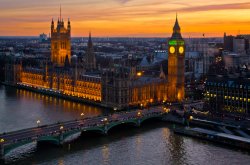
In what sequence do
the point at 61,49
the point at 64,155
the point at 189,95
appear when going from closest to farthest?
the point at 64,155
the point at 189,95
the point at 61,49

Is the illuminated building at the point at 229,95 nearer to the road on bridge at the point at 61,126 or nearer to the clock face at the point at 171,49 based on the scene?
the road on bridge at the point at 61,126

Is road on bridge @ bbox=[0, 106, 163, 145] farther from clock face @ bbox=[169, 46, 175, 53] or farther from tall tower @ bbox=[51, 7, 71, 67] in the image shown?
tall tower @ bbox=[51, 7, 71, 67]

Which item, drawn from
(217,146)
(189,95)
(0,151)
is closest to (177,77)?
(189,95)

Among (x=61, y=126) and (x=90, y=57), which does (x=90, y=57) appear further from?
(x=61, y=126)

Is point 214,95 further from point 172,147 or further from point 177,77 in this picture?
point 172,147

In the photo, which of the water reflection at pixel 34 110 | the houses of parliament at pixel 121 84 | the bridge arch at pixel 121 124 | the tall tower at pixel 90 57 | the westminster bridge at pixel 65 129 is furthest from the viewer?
the tall tower at pixel 90 57

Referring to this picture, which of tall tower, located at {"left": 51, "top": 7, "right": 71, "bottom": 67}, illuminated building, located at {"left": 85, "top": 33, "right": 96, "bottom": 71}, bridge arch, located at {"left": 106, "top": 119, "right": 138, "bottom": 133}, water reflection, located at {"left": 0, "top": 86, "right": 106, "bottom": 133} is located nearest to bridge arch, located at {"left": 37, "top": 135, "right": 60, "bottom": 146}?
bridge arch, located at {"left": 106, "top": 119, "right": 138, "bottom": 133}

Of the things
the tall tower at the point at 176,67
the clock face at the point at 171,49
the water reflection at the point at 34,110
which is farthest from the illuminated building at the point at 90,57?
the tall tower at the point at 176,67
